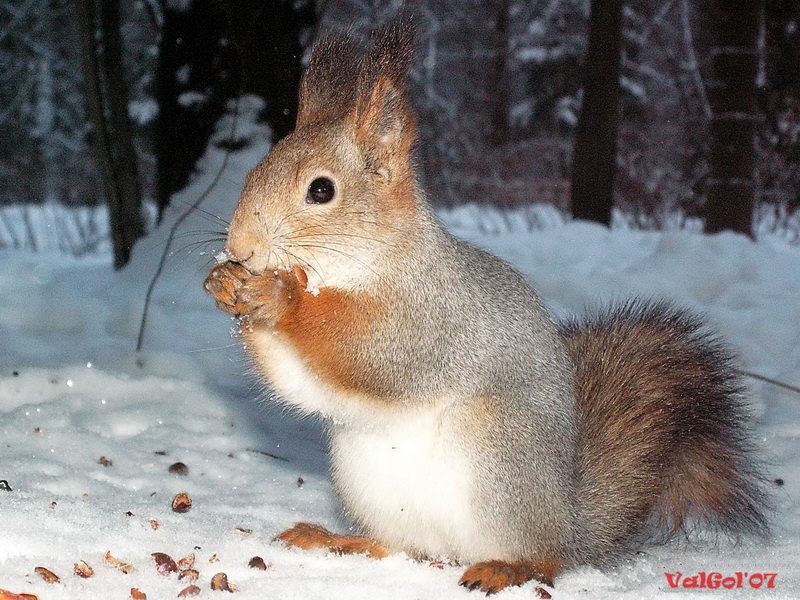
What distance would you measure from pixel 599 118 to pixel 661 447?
513 centimetres

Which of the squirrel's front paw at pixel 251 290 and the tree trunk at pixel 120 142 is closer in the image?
the squirrel's front paw at pixel 251 290

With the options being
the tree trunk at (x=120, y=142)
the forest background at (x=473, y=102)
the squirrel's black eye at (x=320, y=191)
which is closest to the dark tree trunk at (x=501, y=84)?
the forest background at (x=473, y=102)

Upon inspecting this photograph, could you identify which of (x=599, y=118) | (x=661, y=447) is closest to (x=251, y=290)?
(x=661, y=447)

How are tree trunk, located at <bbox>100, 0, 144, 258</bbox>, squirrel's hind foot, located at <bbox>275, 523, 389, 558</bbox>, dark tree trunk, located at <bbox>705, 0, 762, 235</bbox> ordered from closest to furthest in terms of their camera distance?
squirrel's hind foot, located at <bbox>275, 523, 389, 558</bbox>, tree trunk, located at <bbox>100, 0, 144, 258</bbox>, dark tree trunk, located at <bbox>705, 0, 762, 235</bbox>

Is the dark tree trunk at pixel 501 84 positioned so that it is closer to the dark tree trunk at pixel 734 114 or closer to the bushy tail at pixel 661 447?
the dark tree trunk at pixel 734 114

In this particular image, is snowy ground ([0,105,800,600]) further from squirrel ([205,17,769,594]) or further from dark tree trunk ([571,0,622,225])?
dark tree trunk ([571,0,622,225])

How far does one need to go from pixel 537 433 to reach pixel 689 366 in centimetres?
51

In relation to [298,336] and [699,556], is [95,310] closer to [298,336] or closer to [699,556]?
[298,336]

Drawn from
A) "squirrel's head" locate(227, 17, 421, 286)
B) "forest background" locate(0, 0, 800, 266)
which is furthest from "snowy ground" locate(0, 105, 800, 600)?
"forest background" locate(0, 0, 800, 266)

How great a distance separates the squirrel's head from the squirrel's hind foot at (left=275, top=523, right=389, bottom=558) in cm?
61

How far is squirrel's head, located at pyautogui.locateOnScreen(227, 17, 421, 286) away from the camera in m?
1.83

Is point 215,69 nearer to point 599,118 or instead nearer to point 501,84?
point 599,118

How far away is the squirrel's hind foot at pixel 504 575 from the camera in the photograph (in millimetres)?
1845

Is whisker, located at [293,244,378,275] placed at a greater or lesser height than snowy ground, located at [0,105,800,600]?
greater
